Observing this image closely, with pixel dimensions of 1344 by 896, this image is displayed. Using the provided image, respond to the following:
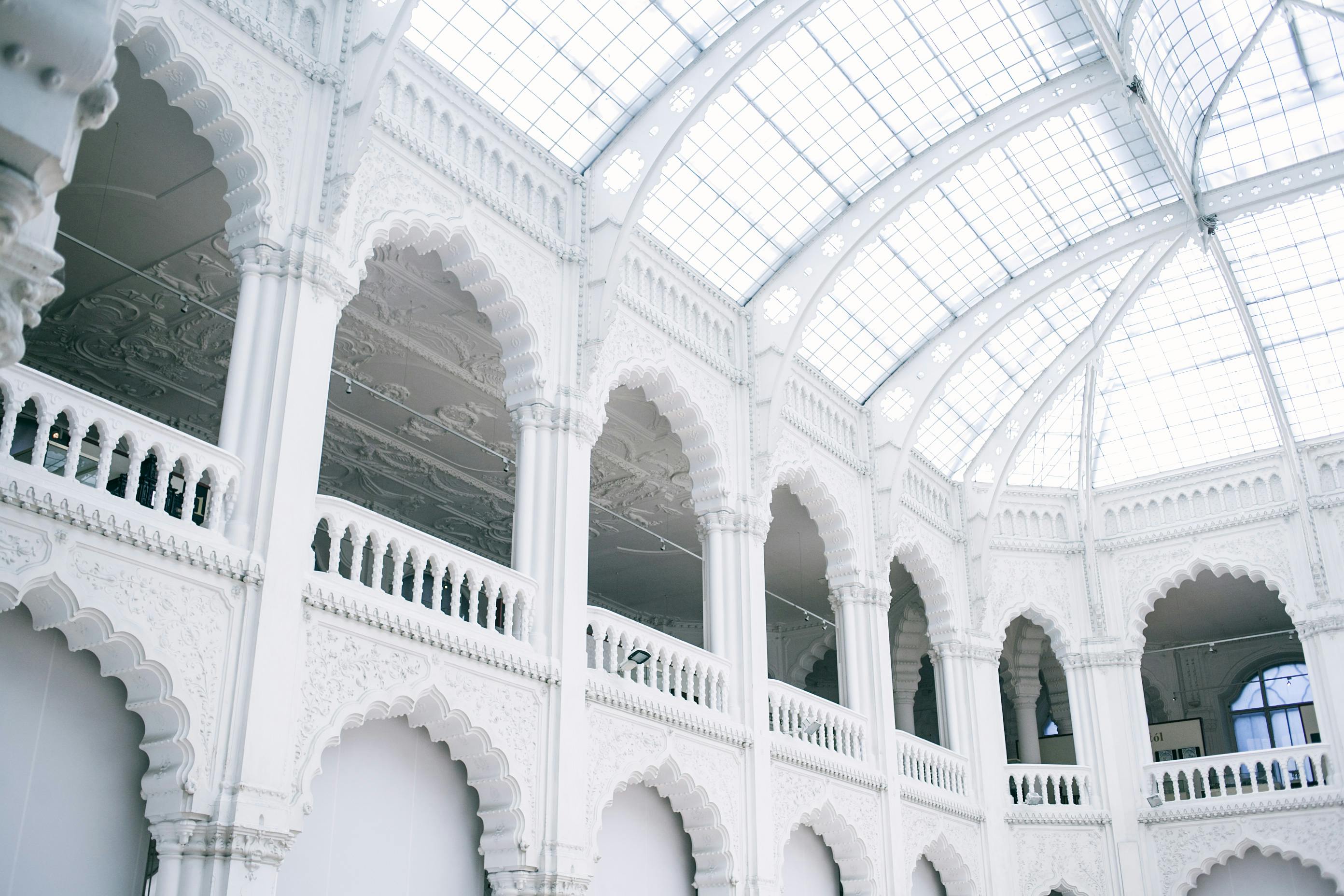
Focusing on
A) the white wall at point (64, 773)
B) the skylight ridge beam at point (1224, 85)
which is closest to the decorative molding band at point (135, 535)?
the white wall at point (64, 773)

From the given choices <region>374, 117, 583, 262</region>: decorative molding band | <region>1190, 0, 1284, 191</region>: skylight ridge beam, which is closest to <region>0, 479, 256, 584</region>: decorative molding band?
<region>374, 117, 583, 262</region>: decorative molding band

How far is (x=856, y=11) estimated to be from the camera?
19469 mm

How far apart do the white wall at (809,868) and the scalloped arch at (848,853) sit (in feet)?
0.71

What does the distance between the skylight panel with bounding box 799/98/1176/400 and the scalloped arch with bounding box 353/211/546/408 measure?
8105mm

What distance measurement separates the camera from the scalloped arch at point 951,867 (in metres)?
23.9

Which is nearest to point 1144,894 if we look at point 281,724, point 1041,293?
point 1041,293

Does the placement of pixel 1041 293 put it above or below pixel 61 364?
above

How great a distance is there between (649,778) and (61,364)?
12.2 metres

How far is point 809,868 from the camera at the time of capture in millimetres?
21672

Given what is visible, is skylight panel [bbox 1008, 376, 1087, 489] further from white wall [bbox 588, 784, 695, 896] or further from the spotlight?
the spotlight

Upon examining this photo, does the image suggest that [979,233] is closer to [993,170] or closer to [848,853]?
[993,170]

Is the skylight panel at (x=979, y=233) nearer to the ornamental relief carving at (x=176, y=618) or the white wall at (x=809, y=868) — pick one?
the white wall at (x=809, y=868)

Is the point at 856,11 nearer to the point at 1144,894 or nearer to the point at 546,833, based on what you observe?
the point at 546,833

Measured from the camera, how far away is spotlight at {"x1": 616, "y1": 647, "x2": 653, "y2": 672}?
17.1 m
